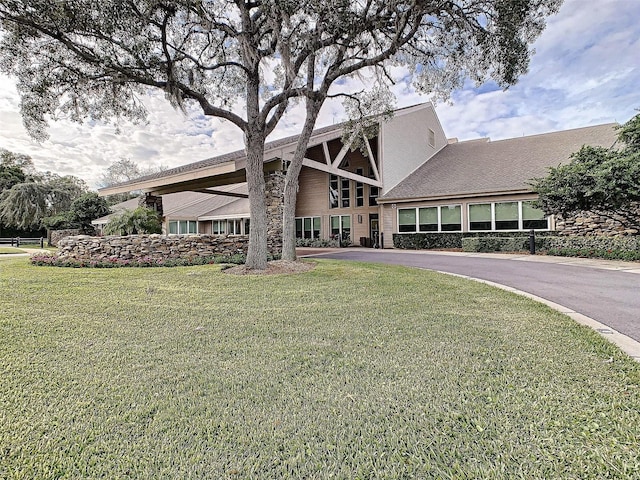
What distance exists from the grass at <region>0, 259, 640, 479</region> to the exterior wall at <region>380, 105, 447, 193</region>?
1518 cm

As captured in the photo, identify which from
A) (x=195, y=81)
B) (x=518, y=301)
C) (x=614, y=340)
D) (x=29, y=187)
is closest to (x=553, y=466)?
(x=614, y=340)

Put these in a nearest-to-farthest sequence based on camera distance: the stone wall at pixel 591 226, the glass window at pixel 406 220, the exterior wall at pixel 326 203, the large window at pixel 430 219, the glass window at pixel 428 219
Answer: the stone wall at pixel 591 226
the large window at pixel 430 219
the glass window at pixel 428 219
the glass window at pixel 406 220
the exterior wall at pixel 326 203

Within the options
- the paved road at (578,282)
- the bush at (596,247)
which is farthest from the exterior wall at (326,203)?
the paved road at (578,282)

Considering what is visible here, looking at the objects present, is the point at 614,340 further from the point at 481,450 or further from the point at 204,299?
the point at 204,299

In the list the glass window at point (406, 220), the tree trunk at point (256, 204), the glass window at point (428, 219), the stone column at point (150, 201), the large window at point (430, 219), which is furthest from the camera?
the glass window at point (406, 220)

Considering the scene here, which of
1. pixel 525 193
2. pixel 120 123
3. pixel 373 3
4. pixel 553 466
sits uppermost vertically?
pixel 373 3

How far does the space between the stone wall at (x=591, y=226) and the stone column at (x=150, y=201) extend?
19294 millimetres

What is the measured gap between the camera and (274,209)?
43.9 ft

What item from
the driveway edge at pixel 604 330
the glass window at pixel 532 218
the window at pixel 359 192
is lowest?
the driveway edge at pixel 604 330

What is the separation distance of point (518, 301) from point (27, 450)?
5894mm

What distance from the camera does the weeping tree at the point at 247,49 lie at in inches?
284

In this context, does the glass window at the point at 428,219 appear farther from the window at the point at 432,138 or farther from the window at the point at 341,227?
the window at the point at 432,138

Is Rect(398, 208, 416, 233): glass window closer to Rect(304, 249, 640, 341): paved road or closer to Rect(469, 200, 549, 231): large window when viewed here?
Rect(469, 200, 549, 231): large window

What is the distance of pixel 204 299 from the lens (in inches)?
224
